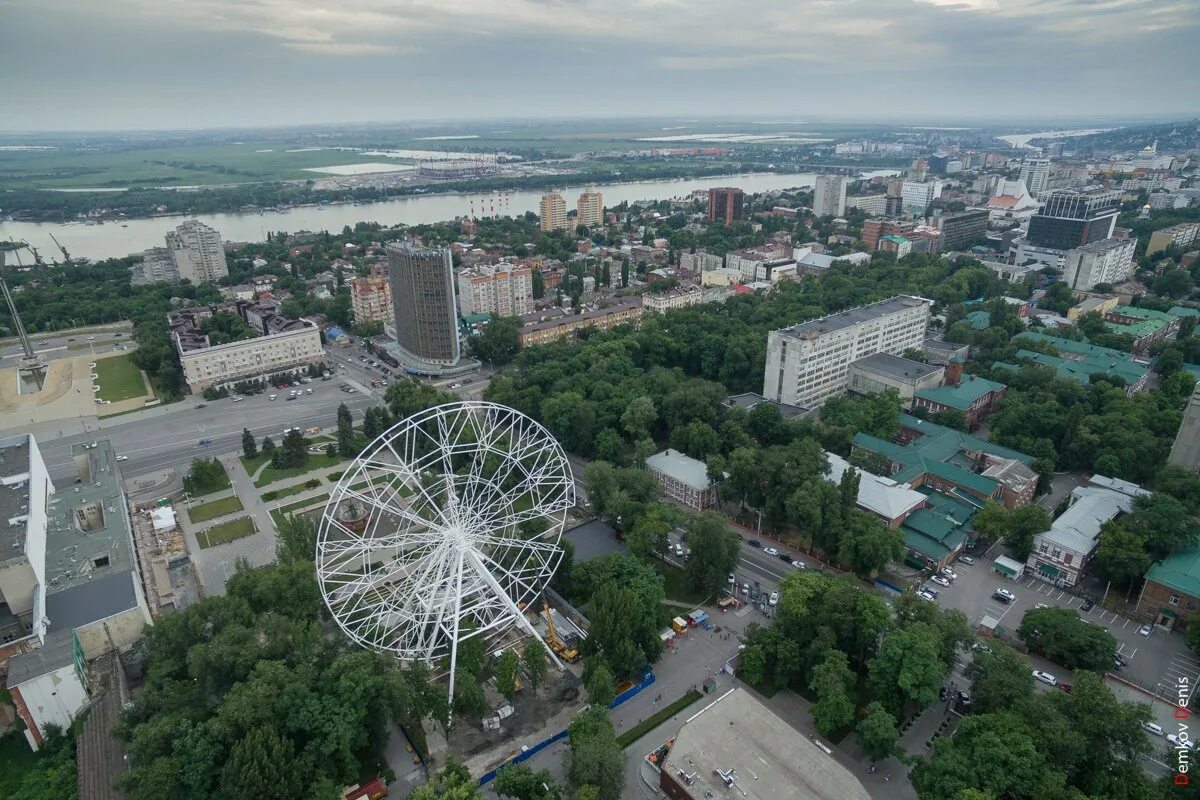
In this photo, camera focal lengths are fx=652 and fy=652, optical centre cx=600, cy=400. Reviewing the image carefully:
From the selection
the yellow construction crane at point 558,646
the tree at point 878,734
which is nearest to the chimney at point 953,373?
the tree at point 878,734

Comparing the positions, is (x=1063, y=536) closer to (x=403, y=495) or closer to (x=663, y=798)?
(x=663, y=798)

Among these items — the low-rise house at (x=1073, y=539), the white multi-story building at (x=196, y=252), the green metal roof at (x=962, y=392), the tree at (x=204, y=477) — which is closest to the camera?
the low-rise house at (x=1073, y=539)

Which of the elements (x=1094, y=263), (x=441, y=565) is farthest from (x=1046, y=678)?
(x=1094, y=263)

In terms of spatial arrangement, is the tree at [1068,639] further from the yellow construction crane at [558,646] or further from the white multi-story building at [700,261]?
the white multi-story building at [700,261]

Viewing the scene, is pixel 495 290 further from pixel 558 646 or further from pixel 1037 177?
pixel 1037 177

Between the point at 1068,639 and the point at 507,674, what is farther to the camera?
the point at 1068,639

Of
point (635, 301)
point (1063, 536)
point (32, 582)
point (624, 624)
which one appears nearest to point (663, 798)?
point (624, 624)

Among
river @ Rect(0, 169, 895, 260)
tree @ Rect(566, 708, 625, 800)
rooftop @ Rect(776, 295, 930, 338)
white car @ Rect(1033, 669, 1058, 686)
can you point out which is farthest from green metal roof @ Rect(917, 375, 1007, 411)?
river @ Rect(0, 169, 895, 260)
